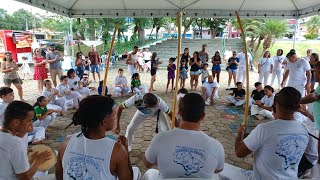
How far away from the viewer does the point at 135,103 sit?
390cm

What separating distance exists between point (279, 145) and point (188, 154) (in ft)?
2.28

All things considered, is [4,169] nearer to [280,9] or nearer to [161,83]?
[280,9]

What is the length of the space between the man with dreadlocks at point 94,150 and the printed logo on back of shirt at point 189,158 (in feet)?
1.13

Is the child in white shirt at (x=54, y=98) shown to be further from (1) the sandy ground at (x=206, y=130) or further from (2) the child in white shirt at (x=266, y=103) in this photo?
(2) the child in white shirt at (x=266, y=103)

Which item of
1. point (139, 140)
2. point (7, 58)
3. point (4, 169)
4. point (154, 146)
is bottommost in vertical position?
point (139, 140)

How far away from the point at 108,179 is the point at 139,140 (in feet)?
10.2

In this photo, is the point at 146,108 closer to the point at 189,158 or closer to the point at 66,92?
the point at 189,158

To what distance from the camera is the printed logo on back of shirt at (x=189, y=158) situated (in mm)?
1682

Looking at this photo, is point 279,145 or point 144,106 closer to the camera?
point 279,145

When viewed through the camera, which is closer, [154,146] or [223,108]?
[154,146]

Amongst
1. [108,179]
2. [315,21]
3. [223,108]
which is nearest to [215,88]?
[223,108]

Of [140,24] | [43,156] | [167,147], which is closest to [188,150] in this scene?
[167,147]

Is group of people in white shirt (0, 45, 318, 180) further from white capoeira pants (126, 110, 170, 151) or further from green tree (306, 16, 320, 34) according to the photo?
green tree (306, 16, 320, 34)

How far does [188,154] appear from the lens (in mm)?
1687
